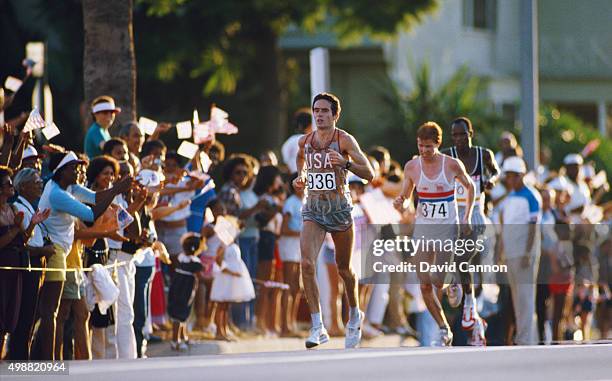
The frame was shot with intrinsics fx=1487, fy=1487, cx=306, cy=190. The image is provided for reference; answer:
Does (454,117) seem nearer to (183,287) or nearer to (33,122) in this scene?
(183,287)

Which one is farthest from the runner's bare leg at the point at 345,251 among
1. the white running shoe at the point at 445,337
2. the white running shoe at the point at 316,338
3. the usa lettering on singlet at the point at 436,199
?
the white running shoe at the point at 445,337

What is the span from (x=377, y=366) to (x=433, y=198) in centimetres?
245

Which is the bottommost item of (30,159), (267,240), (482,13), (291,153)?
(267,240)

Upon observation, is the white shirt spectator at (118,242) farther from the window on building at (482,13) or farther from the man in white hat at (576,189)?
the window on building at (482,13)

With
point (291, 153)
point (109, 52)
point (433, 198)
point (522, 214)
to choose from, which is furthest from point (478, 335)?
point (109, 52)

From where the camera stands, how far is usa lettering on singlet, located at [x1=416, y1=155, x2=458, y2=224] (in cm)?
1302

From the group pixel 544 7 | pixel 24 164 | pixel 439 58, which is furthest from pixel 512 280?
pixel 544 7

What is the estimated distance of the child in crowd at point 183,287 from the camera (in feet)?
46.1

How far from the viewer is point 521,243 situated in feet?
51.2

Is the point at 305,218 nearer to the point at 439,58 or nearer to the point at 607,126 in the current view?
the point at 439,58

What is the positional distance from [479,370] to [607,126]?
28596 mm

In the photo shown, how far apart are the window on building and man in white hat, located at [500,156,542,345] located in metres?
21.1

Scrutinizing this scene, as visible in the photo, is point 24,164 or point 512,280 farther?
point 512,280

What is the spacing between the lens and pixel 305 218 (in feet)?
40.4
